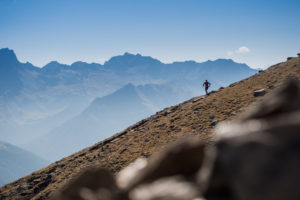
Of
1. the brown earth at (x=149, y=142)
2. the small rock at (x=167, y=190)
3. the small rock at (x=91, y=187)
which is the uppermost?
the brown earth at (x=149, y=142)

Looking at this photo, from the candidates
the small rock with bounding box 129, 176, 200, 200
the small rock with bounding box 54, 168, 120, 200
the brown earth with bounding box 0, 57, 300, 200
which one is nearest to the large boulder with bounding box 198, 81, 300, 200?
the small rock with bounding box 129, 176, 200, 200

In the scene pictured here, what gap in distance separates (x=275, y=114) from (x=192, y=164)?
11.3 ft

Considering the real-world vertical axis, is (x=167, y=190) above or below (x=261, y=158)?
below

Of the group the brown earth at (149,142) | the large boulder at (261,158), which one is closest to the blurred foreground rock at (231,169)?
the large boulder at (261,158)

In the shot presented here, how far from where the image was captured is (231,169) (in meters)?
6.04

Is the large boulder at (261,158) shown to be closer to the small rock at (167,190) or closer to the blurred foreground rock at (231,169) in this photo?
the blurred foreground rock at (231,169)

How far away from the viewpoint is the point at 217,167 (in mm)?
6617

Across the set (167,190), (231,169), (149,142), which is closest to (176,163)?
(167,190)

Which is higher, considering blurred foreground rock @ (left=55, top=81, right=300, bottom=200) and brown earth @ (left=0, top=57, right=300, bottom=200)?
brown earth @ (left=0, top=57, right=300, bottom=200)

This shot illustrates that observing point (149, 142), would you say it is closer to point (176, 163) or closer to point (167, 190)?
point (176, 163)

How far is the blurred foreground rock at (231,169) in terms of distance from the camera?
17.5 feet

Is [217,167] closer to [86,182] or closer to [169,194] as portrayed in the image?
[169,194]

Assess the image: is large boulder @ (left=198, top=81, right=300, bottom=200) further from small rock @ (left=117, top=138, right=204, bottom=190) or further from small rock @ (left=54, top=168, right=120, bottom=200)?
small rock @ (left=54, top=168, right=120, bottom=200)

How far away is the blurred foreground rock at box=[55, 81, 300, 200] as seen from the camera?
5.32m
